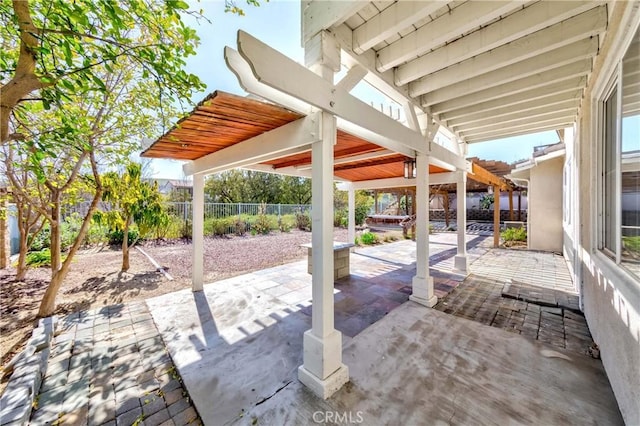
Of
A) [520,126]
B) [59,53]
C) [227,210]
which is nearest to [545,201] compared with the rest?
[520,126]

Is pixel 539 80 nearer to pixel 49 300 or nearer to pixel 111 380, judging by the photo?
pixel 111 380

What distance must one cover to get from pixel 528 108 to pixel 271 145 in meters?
4.01

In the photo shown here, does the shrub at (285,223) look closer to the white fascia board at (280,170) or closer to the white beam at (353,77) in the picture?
the white fascia board at (280,170)

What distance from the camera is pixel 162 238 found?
10.0 m

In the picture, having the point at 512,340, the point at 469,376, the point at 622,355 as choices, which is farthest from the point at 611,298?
the point at 469,376

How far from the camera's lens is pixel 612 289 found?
204 centimetres

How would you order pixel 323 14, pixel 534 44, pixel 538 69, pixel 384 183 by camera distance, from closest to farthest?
pixel 323 14, pixel 534 44, pixel 538 69, pixel 384 183

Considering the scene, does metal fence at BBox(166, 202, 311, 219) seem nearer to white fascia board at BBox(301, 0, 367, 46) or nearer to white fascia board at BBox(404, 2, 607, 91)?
white fascia board at BBox(301, 0, 367, 46)

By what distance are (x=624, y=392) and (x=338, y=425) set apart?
2127mm

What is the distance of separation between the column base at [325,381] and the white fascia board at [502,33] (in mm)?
3358

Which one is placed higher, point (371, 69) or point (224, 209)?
point (371, 69)

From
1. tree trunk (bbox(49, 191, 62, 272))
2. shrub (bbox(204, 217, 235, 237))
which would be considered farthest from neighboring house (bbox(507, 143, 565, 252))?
shrub (bbox(204, 217, 235, 237))

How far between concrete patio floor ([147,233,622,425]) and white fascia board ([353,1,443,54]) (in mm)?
3209

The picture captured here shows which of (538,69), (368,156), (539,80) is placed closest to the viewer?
(538,69)
